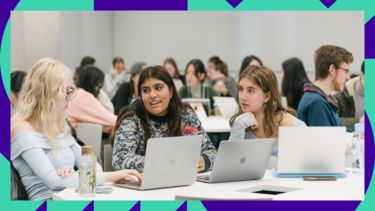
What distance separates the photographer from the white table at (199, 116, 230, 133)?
4824 mm

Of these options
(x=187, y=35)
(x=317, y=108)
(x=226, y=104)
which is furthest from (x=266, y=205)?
(x=187, y=35)

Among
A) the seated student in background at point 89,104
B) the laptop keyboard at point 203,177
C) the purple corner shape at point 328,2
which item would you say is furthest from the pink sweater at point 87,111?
the purple corner shape at point 328,2

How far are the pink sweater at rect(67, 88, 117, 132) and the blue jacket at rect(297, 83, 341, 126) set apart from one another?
1.85 meters

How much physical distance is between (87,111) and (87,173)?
2757 millimetres

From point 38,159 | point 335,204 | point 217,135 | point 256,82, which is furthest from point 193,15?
point 335,204

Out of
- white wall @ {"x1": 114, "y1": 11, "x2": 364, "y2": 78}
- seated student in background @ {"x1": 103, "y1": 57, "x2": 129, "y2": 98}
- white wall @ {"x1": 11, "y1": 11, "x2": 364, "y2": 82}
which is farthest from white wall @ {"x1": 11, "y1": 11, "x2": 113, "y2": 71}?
seated student in background @ {"x1": 103, "y1": 57, "x2": 129, "y2": 98}

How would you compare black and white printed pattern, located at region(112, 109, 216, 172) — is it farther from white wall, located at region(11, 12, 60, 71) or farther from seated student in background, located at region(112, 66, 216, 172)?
white wall, located at region(11, 12, 60, 71)

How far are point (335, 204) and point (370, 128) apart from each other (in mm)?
284

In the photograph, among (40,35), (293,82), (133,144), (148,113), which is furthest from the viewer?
(40,35)

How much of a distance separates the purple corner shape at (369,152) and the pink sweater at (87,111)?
3.27 m

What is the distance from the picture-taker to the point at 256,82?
135 inches

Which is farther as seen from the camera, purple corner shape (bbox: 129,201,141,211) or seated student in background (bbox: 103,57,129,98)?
seated student in background (bbox: 103,57,129,98)

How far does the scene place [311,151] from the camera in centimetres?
277

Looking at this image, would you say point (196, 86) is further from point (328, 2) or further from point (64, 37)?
point (328, 2)
